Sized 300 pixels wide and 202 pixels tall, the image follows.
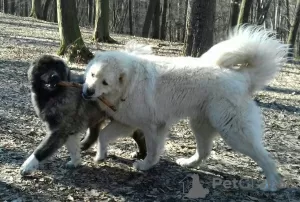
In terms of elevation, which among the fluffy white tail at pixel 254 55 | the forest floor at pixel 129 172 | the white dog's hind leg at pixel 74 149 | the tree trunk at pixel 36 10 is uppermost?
the tree trunk at pixel 36 10

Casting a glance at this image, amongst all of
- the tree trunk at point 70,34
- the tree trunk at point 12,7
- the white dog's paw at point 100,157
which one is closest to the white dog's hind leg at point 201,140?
the white dog's paw at point 100,157

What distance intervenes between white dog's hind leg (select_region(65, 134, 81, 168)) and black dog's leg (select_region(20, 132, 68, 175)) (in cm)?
26

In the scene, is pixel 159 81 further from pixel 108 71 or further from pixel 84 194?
pixel 84 194

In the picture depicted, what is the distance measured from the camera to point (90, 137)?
16.9 feet

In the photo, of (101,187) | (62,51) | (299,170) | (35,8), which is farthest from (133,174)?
(35,8)

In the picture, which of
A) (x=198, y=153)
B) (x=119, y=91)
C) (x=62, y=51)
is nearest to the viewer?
(x=119, y=91)

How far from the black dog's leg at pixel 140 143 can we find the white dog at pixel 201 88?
42 cm

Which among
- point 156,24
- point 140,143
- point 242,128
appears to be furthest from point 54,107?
point 156,24

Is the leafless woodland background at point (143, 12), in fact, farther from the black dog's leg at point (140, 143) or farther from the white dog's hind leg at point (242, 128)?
the white dog's hind leg at point (242, 128)

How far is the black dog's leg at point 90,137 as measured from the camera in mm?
5086

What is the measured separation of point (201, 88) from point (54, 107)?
1.64 m

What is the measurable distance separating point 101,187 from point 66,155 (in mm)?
1031

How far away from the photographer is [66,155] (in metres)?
5.18

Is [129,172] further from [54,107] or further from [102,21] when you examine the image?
[102,21]
